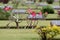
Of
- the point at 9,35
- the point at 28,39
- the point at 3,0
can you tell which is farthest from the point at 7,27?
the point at 3,0

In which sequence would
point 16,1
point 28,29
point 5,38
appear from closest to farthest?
point 5,38, point 28,29, point 16,1

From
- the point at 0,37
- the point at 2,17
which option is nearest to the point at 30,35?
the point at 0,37

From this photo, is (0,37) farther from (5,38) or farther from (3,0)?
(3,0)

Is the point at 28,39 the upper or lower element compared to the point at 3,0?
upper

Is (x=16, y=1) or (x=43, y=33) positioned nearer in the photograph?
(x=43, y=33)

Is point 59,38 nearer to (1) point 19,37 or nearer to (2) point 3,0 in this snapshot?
(1) point 19,37

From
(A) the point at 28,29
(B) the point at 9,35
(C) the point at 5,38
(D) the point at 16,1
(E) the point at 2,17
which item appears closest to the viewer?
(C) the point at 5,38

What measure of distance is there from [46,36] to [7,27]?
321 cm

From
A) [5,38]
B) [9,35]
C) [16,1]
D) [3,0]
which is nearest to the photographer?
[5,38]

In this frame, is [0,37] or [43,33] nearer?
[43,33]

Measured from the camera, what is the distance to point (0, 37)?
26.4ft

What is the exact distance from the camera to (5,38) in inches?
308

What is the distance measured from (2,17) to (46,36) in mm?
6117

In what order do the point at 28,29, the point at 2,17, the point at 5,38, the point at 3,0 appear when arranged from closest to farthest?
1. the point at 5,38
2. the point at 28,29
3. the point at 2,17
4. the point at 3,0
